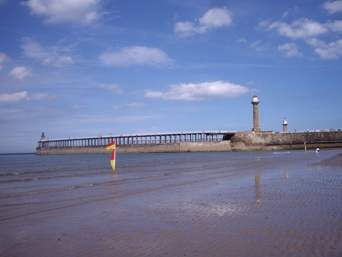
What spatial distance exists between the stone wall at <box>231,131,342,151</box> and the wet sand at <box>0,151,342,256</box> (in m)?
69.3

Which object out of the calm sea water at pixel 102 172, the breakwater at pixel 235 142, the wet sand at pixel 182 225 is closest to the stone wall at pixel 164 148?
the breakwater at pixel 235 142

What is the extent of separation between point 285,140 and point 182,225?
7711 cm

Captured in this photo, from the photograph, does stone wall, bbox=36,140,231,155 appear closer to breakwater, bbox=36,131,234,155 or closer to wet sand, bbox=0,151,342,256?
breakwater, bbox=36,131,234,155

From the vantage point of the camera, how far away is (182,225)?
604cm

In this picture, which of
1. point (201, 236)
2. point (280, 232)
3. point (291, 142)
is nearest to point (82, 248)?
point (201, 236)

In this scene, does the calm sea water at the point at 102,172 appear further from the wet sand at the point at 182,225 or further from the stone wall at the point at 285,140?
the stone wall at the point at 285,140

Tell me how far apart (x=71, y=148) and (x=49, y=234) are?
11372cm

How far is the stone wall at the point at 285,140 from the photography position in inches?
2936

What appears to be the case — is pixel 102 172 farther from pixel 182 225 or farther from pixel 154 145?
pixel 154 145

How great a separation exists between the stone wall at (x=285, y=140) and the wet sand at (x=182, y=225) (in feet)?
227

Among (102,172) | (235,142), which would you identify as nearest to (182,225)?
(102,172)

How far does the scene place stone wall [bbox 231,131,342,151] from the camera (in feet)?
→ 245

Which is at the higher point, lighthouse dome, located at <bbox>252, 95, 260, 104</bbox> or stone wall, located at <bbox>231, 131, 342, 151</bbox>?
lighthouse dome, located at <bbox>252, 95, 260, 104</bbox>

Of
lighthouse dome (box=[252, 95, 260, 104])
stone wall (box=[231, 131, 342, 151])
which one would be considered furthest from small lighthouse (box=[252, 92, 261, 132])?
stone wall (box=[231, 131, 342, 151])
